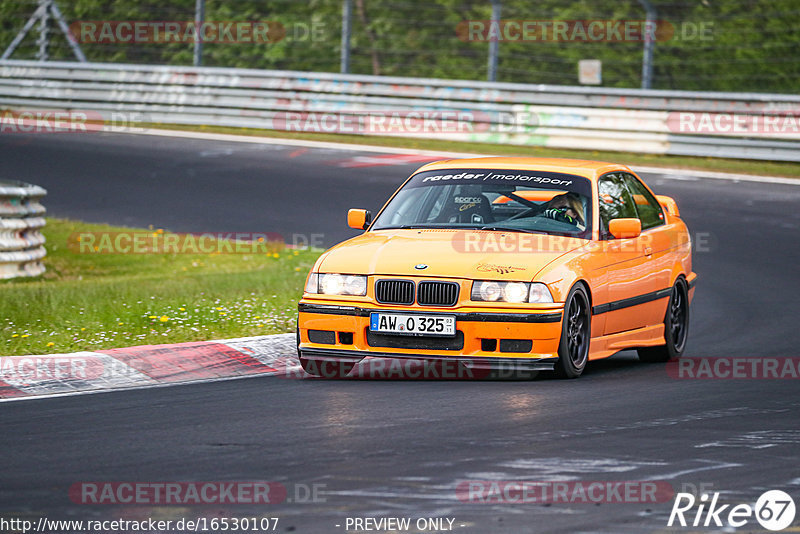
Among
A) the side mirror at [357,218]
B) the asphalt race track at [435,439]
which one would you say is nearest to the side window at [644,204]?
the asphalt race track at [435,439]

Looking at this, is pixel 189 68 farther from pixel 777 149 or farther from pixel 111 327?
pixel 111 327

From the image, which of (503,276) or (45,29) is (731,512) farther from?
(45,29)

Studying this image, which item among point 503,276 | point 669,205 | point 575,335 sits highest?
point 669,205

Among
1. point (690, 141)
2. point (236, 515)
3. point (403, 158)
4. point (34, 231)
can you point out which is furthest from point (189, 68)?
point (236, 515)

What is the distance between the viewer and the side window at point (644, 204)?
10320mm

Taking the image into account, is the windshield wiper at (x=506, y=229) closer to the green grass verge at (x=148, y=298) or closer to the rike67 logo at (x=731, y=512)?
the green grass verge at (x=148, y=298)

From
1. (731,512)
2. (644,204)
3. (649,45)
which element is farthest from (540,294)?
(649,45)

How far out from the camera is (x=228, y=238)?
16406 millimetres

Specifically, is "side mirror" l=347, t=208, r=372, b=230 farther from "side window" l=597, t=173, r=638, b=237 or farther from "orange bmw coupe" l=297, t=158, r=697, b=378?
"side window" l=597, t=173, r=638, b=237

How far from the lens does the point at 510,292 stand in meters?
8.29

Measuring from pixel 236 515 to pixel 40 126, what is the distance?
22505 millimetres

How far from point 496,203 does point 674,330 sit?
1852 mm

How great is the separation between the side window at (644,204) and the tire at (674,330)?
1.68 ft

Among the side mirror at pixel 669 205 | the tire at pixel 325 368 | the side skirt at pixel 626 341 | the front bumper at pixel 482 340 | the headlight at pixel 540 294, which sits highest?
the side mirror at pixel 669 205
